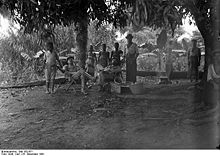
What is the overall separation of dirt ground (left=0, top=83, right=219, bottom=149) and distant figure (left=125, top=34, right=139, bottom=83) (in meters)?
0.25

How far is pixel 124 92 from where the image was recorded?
3.22m

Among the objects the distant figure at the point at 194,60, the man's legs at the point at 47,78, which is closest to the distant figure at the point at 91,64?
the man's legs at the point at 47,78

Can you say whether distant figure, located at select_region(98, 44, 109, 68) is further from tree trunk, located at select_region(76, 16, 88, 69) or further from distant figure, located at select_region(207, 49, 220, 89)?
distant figure, located at select_region(207, 49, 220, 89)

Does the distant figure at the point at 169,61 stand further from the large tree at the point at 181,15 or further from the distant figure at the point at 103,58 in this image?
the distant figure at the point at 103,58

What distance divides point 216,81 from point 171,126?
0.75 m

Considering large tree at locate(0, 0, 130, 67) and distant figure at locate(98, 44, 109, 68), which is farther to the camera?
distant figure at locate(98, 44, 109, 68)

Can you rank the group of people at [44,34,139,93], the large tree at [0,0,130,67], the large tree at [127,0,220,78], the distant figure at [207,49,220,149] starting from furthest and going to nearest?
the group of people at [44,34,139,93]
the large tree at [0,0,130,67]
the distant figure at [207,49,220,149]
the large tree at [127,0,220,78]

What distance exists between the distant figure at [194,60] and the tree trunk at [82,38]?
1.30 meters

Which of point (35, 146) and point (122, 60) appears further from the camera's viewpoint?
point (122, 60)

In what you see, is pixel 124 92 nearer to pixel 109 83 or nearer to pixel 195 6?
pixel 109 83

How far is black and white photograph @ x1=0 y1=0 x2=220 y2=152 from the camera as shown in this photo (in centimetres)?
295

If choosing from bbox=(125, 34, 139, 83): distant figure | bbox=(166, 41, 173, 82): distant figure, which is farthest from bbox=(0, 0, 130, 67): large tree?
bbox=(166, 41, 173, 82): distant figure

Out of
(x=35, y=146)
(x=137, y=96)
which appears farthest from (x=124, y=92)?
(x=35, y=146)

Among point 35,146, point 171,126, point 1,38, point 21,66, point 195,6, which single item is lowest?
point 35,146
